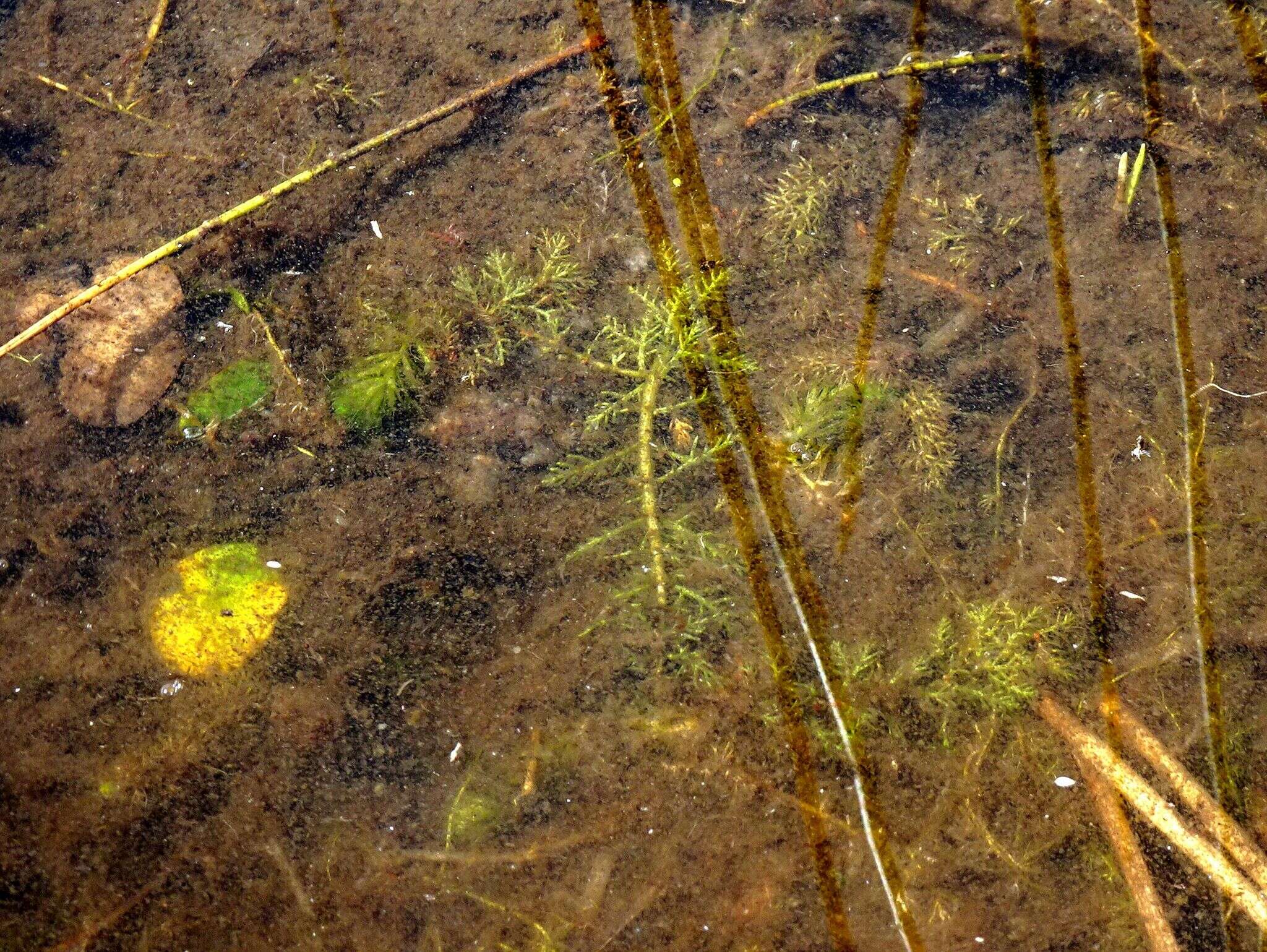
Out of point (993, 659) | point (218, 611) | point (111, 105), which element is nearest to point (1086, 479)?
point (993, 659)

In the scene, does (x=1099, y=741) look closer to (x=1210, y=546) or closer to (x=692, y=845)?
(x=1210, y=546)

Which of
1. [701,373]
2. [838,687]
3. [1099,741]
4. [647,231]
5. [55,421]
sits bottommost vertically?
[1099,741]

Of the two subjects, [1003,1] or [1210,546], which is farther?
[1003,1]

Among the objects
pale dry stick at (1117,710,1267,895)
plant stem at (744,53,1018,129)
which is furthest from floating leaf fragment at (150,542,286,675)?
pale dry stick at (1117,710,1267,895)

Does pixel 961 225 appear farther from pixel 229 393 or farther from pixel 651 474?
pixel 229 393

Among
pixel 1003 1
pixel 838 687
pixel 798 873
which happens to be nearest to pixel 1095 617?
pixel 838 687

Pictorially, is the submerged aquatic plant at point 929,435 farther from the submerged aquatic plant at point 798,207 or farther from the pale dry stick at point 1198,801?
the pale dry stick at point 1198,801

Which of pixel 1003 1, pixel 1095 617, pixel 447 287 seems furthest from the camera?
pixel 1003 1
